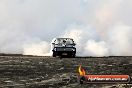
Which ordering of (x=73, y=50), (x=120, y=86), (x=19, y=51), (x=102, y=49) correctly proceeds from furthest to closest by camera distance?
(x=19, y=51) → (x=102, y=49) → (x=73, y=50) → (x=120, y=86)

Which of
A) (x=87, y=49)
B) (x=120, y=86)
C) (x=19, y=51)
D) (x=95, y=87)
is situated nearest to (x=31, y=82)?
(x=95, y=87)

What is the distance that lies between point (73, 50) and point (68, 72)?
13.7 meters

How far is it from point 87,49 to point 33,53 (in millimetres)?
6332

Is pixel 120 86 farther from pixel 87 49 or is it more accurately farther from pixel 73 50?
pixel 87 49

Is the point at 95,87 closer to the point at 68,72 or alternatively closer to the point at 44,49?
the point at 68,72

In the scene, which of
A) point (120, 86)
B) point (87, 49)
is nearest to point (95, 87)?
point (120, 86)

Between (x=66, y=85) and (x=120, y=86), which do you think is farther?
(x=66, y=85)

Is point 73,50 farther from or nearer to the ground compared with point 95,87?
farther from the ground

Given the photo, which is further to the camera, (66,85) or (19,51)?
(19,51)

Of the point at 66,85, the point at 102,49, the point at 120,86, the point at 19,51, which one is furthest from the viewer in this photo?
the point at 19,51

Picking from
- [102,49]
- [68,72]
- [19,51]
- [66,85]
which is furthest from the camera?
[19,51]

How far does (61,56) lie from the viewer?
41.4m

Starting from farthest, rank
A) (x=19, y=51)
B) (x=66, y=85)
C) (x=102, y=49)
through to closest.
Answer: (x=19, y=51), (x=102, y=49), (x=66, y=85)

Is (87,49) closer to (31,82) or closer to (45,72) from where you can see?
(45,72)
